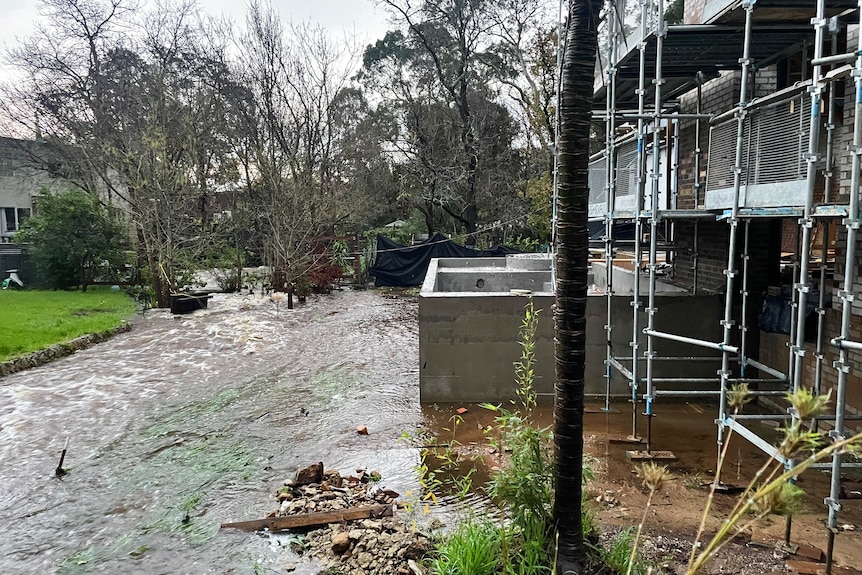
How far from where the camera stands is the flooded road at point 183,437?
4852 mm

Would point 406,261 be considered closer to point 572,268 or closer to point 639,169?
point 639,169

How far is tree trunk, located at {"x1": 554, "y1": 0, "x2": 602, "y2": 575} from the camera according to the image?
352cm

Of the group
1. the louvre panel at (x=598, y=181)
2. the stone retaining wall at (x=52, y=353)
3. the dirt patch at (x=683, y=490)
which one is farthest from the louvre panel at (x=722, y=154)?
→ the stone retaining wall at (x=52, y=353)

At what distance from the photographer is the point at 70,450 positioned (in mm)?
6957

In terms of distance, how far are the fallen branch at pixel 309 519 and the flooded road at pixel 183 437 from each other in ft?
0.42

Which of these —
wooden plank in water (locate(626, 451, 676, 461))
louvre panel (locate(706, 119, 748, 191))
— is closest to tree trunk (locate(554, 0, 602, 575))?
louvre panel (locate(706, 119, 748, 191))

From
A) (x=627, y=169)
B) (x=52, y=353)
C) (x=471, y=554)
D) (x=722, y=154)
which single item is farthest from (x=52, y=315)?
(x=722, y=154)

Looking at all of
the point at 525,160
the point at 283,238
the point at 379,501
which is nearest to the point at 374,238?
the point at 283,238

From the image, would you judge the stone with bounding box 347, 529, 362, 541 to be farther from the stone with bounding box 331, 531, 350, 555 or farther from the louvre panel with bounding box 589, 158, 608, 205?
the louvre panel with bounding box 589, 158, 608, 205

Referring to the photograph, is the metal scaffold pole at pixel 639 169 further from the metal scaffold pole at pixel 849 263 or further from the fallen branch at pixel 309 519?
the fallen branch at pixel 309 519

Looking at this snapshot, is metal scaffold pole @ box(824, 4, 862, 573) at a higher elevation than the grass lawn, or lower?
higher

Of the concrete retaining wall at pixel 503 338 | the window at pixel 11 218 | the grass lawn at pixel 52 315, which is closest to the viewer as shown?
the concrete retaining wall at pixel 503 338

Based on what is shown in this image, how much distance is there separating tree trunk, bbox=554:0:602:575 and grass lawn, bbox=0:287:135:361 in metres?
10.3

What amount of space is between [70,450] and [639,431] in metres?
6.69
